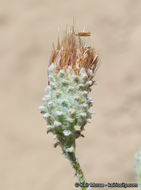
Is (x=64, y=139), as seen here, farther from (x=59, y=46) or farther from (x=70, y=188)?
(x=70, y=188)

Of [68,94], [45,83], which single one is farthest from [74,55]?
[45,83]

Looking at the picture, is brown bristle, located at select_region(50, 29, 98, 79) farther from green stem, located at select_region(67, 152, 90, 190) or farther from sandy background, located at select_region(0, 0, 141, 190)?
sandy background, located at select_region(0, 0, 141, 190)

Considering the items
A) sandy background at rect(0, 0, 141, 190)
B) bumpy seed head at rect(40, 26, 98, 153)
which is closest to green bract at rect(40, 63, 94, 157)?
bumpy seed head at rect(40, 26, 98, 153)

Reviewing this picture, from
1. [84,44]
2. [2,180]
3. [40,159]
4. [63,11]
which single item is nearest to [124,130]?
[40,159]

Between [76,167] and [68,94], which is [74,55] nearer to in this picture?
[68,94]

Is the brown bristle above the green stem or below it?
above
